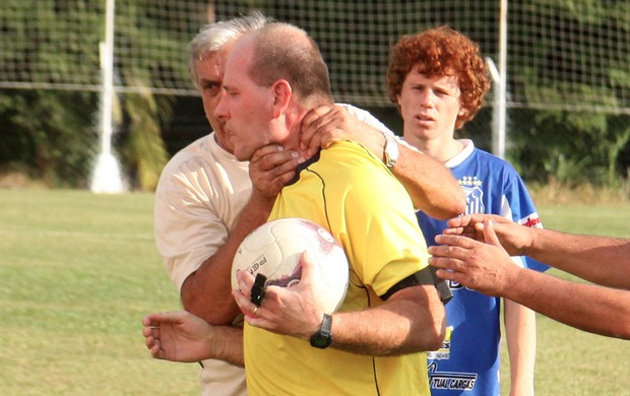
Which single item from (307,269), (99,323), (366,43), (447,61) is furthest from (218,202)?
(366,43)

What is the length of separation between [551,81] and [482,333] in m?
19.7

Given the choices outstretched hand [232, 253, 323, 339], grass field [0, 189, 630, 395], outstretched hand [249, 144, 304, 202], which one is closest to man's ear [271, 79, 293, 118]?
outstretched hand [249, 144, 304, 202]

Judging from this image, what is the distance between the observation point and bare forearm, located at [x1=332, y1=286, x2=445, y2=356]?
312 cm

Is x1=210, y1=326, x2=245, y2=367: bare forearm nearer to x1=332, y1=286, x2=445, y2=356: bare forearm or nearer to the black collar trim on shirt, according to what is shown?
the black collar trim on shirt

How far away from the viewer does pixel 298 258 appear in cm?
321

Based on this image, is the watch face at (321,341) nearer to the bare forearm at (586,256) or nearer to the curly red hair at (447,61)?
the bare forearm at (586,256)

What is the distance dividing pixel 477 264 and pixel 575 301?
35 centimetres

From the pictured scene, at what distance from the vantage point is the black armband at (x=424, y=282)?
3.23 meters

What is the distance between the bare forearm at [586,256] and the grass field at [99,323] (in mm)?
2868

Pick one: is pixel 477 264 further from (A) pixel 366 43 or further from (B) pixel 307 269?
(A) pixel 366 43

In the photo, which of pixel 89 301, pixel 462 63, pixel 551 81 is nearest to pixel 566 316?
pixel 462 63

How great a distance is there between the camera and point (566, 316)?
147 inches

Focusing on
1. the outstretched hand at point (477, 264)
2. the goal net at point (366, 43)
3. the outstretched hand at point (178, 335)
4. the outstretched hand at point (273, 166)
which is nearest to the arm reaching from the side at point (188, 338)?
the outstretched hand at point (178, 335)

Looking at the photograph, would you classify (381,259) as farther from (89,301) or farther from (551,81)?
(551,81)
